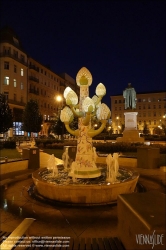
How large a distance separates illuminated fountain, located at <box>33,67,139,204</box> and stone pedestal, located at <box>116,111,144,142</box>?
71.4 ft

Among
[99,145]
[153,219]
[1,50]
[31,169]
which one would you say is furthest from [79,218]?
[1,50]

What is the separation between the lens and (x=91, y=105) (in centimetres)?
746

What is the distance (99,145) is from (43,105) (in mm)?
43425

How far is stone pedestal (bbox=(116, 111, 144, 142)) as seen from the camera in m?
31.0

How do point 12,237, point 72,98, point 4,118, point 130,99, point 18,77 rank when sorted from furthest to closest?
point 18,77 → point 130,99 → point 4,118 → point 72,98 → point 12,237

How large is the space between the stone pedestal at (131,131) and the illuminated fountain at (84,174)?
21.8 metres

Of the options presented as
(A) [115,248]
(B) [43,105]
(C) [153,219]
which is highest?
(B) [43,105]

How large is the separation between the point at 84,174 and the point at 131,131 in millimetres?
24558

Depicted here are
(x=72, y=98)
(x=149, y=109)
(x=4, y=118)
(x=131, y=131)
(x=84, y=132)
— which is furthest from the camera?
(x=149, y=109)

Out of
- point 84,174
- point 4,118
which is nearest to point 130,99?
point 4,118

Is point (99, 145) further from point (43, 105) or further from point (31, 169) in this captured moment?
point (43, 105)

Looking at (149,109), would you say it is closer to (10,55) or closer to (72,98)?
(10,55)

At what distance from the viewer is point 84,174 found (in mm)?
7992

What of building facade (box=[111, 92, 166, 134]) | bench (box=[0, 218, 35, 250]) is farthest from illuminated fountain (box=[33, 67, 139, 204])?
building facade (box=[111, 92, 166, 134])
